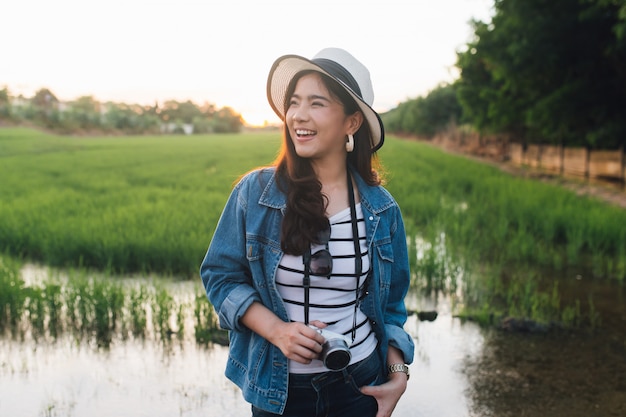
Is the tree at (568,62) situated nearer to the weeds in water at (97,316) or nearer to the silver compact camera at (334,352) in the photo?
the weeds in water at (97,316)

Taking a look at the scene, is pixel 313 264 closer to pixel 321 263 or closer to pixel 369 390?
pixel 321 263

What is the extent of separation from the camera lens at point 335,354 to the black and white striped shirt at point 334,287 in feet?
0.45

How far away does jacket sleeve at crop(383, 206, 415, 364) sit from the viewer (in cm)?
179

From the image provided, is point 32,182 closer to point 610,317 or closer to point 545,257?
point 545,257

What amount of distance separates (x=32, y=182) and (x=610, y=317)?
1071 cm

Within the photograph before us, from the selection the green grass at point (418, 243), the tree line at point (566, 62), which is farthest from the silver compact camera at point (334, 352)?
the tree line at point (566, 62)

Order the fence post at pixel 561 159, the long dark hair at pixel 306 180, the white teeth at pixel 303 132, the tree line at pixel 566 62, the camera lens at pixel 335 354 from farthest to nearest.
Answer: the fence post at pixel 561 159
the tree line at pixel 566 62
the white teeth at pixel 303 132
the long dark hair at pixel 306 180
the camera lens at pixel 335 354

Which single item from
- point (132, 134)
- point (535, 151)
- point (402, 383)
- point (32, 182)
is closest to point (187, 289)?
point (402, 383)

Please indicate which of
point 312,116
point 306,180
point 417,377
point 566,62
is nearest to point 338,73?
point 312,116

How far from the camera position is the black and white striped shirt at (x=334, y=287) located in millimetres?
1595

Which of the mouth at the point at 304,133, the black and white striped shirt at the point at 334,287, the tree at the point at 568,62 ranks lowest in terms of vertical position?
the black and white striped shirt at the point at 334,287

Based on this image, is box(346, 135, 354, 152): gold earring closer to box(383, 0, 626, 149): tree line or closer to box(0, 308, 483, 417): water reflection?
box(0, 308, 483, 417): water reflection

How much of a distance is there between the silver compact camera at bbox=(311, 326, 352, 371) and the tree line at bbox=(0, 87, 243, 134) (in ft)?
113

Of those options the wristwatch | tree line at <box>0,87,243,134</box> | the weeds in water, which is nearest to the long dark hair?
the wristwatch
